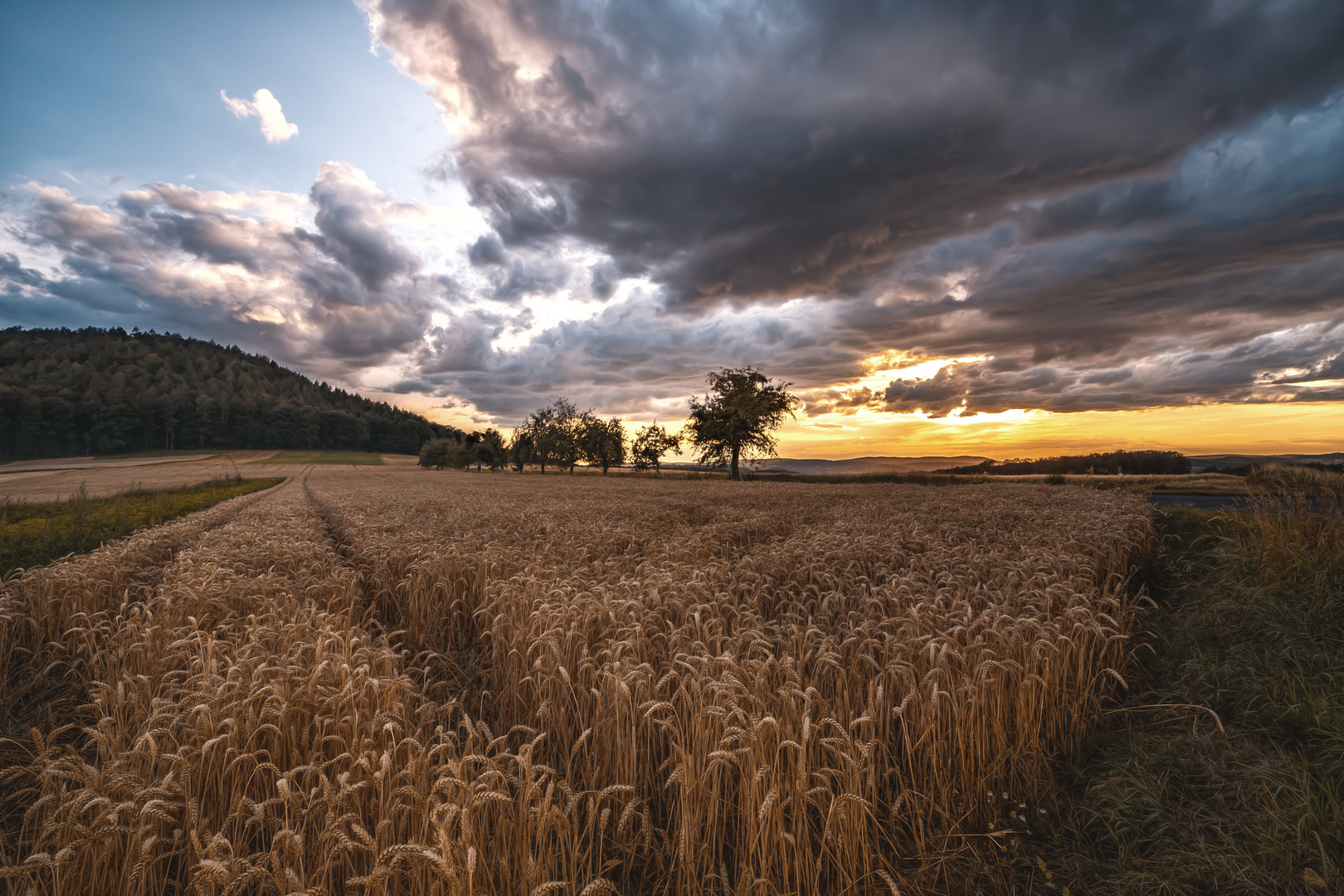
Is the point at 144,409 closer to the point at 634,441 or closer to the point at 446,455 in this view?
the point at 446,455

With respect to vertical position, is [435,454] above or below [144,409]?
below

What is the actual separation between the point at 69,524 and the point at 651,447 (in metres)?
87.4

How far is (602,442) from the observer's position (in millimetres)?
100875

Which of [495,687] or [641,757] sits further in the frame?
[495,687]

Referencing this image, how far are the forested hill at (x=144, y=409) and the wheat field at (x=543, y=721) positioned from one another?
17960cm

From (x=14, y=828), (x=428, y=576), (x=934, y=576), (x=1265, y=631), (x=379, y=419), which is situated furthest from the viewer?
(x=379, y=419)

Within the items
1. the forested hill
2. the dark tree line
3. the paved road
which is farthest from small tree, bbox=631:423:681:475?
the forested hill

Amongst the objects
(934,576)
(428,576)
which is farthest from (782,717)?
(428,576)

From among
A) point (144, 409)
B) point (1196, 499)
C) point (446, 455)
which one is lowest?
point (1196, 499)

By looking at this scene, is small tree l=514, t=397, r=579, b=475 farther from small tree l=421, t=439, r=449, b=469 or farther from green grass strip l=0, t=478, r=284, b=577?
green grass strip l=0, t=478, r=284, b=577

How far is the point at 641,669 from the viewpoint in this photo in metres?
4.26

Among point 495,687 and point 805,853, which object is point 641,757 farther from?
point 495,687

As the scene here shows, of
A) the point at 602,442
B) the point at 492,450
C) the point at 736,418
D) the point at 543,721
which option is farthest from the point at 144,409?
the point at 543,721

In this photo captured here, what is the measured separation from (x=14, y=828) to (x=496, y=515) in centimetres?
1362
